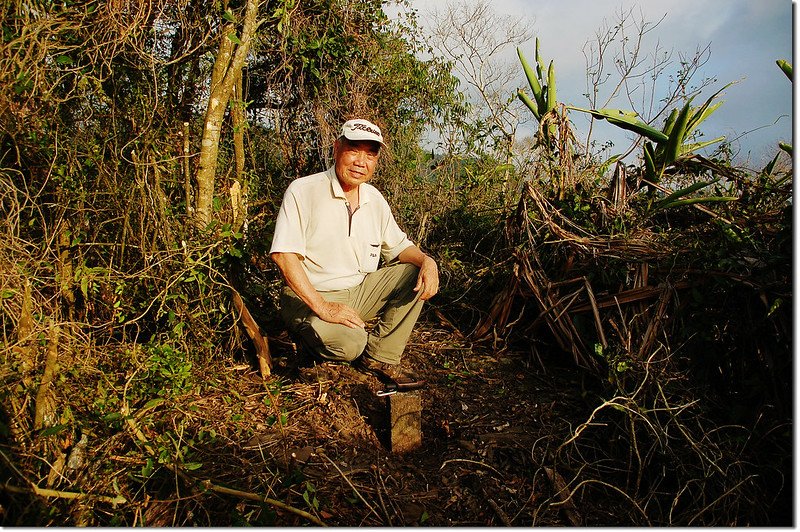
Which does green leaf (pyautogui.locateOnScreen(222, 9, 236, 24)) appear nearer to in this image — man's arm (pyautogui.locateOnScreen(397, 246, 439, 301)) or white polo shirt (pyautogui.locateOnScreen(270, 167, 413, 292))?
white polo shirt (pyautogui.locateOnScreen(270, 167, 413, 292))

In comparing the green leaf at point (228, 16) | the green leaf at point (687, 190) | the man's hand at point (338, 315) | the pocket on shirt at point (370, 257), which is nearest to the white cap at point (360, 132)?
the pocket on shirt at point (370, 257)

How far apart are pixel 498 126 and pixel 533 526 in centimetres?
500

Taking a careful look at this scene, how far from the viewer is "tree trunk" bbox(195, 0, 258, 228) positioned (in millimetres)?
3541

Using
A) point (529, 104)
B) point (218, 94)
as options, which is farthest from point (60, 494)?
point (529, 104)

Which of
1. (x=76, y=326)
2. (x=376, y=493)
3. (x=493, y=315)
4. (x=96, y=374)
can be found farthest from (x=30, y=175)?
(x=493, y=315)

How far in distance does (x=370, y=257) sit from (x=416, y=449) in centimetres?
129

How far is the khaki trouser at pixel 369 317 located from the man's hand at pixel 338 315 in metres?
0.12

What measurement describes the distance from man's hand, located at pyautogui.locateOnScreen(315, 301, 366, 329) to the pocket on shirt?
606mm

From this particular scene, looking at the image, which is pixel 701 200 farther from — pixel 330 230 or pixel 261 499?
pixel 261 499

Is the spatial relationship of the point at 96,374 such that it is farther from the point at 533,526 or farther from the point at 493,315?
the point at 493,315

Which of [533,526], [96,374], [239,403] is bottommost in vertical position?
[533,526]

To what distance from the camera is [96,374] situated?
9.13 feet

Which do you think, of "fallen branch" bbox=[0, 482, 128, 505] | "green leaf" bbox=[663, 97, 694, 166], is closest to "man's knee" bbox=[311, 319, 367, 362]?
"fallen branch" bbox=[0, 482, 128, 505]

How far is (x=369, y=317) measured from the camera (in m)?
3.59
